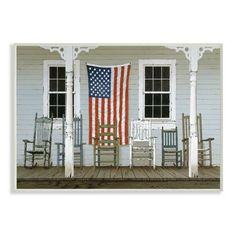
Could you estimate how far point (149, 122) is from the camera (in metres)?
8.46

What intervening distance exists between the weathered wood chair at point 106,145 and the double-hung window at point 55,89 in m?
0.49

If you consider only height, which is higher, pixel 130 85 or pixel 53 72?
pixel 53 72

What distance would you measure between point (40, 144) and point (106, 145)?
912mm

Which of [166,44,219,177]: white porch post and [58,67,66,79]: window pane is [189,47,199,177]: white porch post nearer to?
[166,44,219,177]: white porch post

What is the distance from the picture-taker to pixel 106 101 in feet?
27.2

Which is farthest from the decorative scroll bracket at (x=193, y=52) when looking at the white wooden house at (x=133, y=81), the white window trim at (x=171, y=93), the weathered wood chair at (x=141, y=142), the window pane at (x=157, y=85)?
the weathered wood chair at (x=141, y=142)

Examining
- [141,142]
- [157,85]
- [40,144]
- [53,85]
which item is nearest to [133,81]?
[157,85]

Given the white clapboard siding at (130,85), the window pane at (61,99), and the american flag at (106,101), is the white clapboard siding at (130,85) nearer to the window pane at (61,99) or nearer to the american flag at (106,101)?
the american flag at (106,101)

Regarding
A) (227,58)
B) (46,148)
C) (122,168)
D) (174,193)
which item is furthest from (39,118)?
(227,58)

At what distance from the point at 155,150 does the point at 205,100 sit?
106 centimetres

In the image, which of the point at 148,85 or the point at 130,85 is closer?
the point at 148,85

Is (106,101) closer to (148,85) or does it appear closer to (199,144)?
(148,85)

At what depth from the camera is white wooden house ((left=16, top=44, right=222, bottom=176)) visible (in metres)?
7.46
